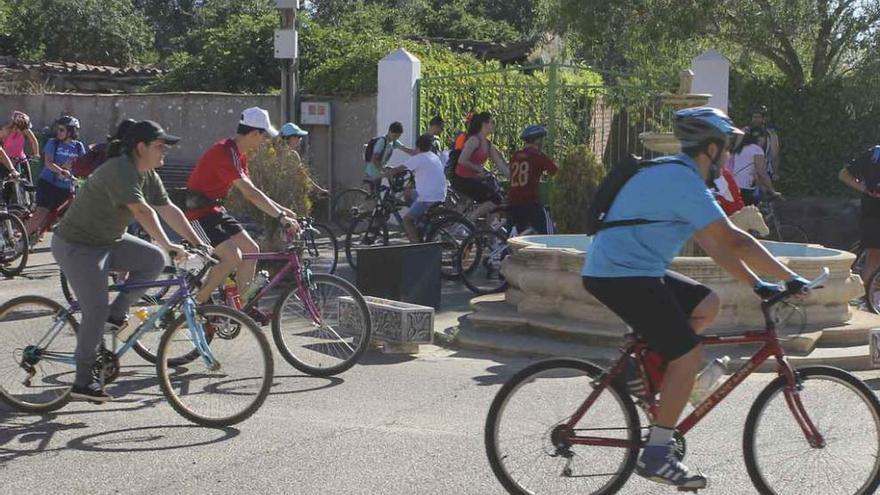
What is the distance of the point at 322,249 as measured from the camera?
14047mm

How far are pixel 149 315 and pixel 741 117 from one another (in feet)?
41.6

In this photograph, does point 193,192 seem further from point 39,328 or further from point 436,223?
point 436,223

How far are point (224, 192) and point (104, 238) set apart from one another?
1.93 meters

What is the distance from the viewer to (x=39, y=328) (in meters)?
7.18

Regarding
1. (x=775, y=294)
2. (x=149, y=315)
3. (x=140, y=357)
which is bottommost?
(x=140, y=357)

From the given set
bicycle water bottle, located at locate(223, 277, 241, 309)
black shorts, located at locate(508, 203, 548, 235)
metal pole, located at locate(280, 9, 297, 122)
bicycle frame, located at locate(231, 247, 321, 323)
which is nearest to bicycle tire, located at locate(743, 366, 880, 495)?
bicycle frame, located at locate(231, 247, 321, 323)

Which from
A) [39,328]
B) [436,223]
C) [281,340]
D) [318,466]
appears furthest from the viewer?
[436,223]

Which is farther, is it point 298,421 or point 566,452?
point 298,421

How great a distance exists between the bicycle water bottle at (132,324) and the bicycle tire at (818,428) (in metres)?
3.56

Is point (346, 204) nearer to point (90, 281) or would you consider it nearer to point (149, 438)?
point (90, 281)

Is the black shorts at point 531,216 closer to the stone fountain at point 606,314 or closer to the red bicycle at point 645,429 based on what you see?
the stone fountain at point 606,314

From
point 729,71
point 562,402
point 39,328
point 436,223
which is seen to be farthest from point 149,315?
point 729,71

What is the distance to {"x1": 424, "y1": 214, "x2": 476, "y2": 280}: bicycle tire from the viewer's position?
12.9 metres

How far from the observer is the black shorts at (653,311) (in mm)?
5223
